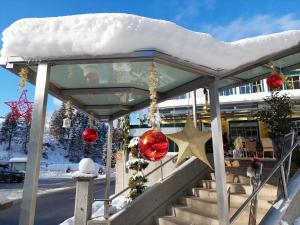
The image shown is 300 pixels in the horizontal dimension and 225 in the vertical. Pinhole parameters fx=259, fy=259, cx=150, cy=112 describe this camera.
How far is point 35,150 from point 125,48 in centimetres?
145

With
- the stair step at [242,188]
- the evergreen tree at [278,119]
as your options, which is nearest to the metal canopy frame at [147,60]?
the stair step at [242,188]

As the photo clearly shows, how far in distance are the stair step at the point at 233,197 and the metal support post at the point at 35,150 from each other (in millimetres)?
3825

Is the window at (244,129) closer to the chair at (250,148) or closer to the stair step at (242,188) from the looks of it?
the chair at (250,148)

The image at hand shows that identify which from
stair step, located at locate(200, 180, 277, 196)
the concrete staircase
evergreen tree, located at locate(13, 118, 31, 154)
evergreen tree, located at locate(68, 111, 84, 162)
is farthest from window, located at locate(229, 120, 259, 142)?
evergreen tree, located at locate(13, 118, 31, 154)

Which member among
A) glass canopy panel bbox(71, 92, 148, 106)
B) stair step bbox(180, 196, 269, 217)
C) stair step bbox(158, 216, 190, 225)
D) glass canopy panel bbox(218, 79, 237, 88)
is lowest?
stair step bbox(158, 216, 190, 225)

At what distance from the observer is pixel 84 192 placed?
5.05m

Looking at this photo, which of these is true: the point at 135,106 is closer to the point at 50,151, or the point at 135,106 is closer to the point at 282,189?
the point at 282,189

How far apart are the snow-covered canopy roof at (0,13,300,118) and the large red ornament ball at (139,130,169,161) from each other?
85 cm

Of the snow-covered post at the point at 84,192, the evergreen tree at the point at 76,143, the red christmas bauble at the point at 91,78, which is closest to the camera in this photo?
the red christmas bauble at the point at 91,78

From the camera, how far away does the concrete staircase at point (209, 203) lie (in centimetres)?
469

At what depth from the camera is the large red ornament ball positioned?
108 inches

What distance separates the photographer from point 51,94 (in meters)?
4.23

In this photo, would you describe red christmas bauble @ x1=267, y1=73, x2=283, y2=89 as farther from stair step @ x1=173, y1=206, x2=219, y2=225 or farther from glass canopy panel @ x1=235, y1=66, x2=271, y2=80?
stair step @ x1=173, y1=206, x2=219, y2=225

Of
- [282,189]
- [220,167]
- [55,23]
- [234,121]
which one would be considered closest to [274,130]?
[282,189]
